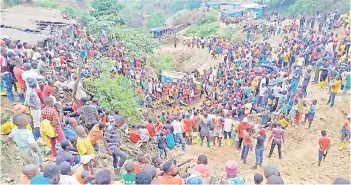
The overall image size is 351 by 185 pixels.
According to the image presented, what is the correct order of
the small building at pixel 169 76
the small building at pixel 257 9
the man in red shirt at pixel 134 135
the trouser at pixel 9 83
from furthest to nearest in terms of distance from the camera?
the small building at pixel 257 9 < the small building at pixel 169 76 < the man in red shirt at pixel 134 135 < the trouser at pixel 9 83

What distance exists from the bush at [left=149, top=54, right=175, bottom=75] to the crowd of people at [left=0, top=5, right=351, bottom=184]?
3200mm

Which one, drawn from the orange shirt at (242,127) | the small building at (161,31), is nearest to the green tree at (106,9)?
the small building at (161,31)

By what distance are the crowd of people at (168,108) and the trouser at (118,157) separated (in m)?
0.02

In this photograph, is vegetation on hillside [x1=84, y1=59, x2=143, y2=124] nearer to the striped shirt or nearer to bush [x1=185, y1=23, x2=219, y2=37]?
the striped shirt

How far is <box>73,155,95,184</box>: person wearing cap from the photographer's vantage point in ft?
17.6

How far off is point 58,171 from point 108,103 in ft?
24.1

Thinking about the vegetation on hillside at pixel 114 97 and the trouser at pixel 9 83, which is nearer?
the trouser at pixel 9 83

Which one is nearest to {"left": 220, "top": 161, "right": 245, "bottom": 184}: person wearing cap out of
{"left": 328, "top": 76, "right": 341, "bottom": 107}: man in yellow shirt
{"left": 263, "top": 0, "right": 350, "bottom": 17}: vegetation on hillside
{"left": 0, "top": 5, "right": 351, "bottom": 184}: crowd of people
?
{"left": 0, "top": 5, "right": 351, "bottom": 184}: crowd of people

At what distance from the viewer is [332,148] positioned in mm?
11641

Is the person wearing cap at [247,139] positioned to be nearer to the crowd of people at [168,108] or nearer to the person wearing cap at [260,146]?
the crowd of people at [168,108]

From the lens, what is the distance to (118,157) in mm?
7863

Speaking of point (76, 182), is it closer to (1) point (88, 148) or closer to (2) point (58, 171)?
(2) point (58, 171)

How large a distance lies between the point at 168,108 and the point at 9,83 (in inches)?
361

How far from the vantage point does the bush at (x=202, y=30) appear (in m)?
35.6
